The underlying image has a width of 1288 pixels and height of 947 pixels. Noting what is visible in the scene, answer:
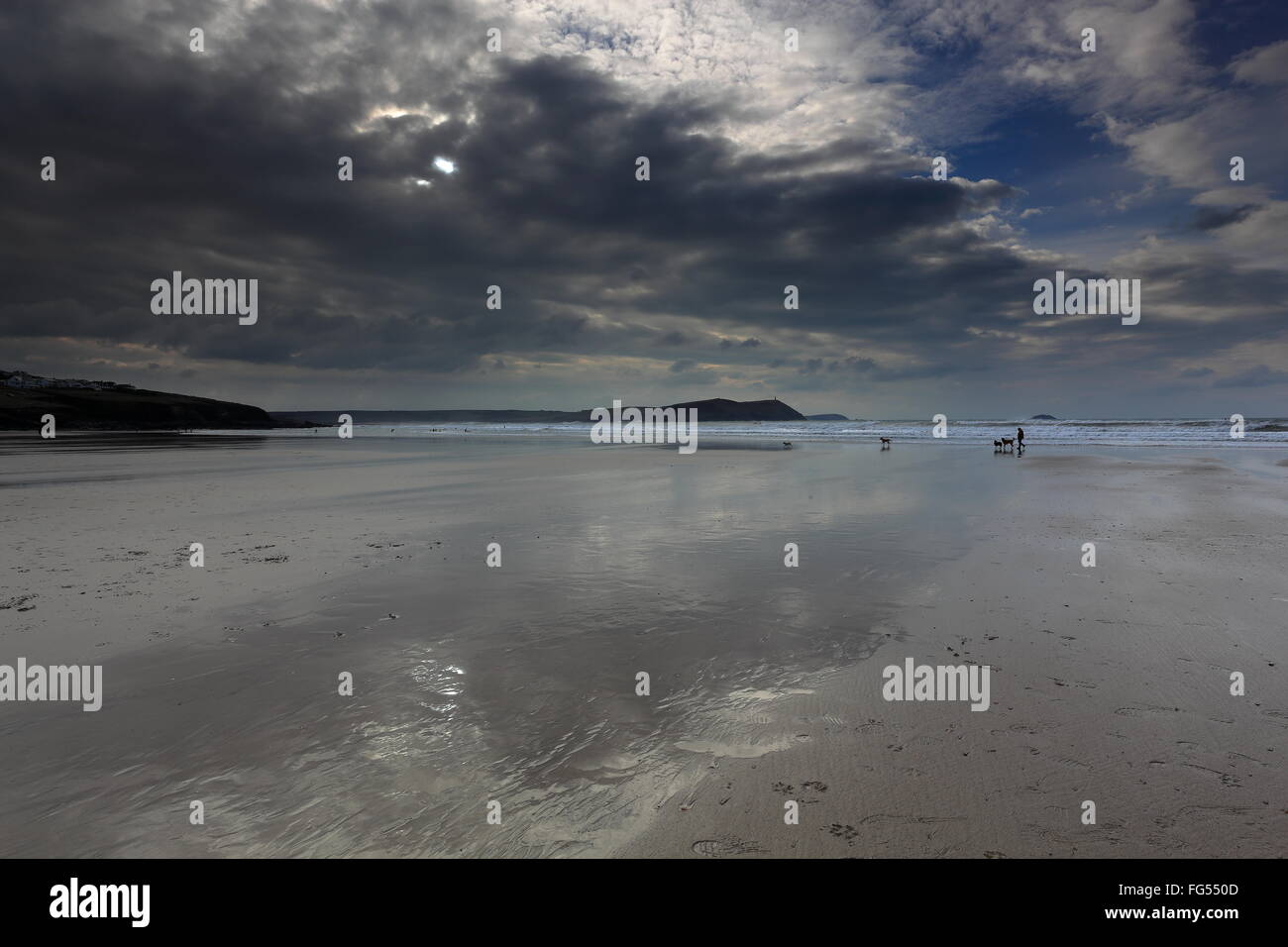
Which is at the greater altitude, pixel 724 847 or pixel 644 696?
pixel 644 696

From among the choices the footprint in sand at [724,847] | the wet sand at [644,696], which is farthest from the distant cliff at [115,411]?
the footprint in sand at [724,847]

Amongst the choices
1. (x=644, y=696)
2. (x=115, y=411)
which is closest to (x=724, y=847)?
(x=644, y=696)

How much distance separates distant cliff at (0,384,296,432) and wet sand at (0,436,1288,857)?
103024 millimetres

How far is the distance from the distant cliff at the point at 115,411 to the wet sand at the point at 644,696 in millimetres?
103024

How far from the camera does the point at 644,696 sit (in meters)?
5.52

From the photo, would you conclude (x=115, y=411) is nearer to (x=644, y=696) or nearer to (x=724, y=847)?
(x=644, y=696)

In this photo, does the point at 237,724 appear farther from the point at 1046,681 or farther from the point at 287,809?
the point at 1046,681

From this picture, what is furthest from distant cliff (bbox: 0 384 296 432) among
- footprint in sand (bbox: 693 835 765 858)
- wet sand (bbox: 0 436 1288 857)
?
footprint in sand (bbox: 693 835 765 858)

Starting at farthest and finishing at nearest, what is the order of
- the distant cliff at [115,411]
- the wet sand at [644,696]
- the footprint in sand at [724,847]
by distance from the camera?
the distant cliff at [115,411], the wet sand at [644,696], the footprint in sand at [724,847]

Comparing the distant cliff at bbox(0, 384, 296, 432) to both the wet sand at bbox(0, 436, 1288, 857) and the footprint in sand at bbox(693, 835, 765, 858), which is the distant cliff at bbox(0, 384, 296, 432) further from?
the footprint in sand at bbox(693, 835, 765, 858)

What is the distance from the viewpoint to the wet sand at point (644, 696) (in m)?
3.64

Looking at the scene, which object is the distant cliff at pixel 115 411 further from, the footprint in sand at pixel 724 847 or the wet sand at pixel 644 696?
the footprint in sand at pixel 724 847

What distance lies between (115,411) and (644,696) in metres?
131

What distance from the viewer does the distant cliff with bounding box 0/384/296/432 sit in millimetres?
86688
